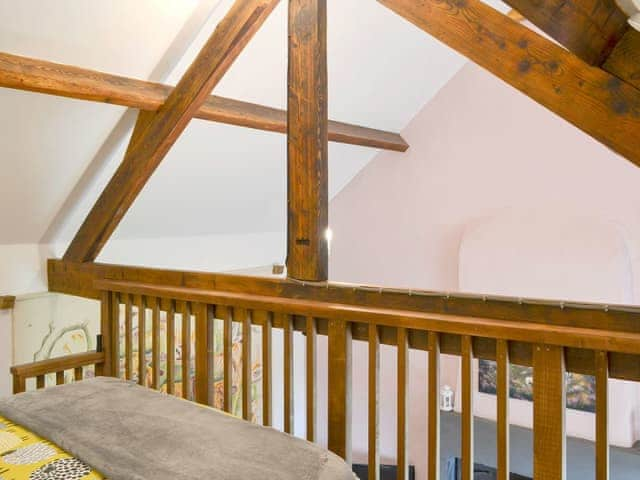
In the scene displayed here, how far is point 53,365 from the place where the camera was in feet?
9.82

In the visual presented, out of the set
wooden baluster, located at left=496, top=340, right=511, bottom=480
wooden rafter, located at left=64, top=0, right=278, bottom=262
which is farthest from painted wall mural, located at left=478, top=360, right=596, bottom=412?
wooden rafter, located at left=64, top=0, right=278, bottom=262

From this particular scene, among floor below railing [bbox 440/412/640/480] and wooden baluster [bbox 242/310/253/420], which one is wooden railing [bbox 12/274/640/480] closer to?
Answer: wooden baluster [bbox 242/310/253/420]

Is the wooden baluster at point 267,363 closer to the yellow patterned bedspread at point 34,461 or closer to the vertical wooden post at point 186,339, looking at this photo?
the vertical wooden post at point 186,339

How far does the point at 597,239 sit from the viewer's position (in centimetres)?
473

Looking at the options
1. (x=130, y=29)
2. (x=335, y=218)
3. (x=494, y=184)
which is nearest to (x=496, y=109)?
(x=494, y=184)

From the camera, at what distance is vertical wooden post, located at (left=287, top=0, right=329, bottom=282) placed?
2.48 meters

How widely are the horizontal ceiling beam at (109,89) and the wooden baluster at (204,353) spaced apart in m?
1.21

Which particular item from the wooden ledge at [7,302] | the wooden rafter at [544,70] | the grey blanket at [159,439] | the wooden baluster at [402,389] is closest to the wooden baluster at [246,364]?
the grey blanket at [159,439]

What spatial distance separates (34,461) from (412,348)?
53.3 inches

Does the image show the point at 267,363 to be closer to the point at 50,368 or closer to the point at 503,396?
the point at 503,396

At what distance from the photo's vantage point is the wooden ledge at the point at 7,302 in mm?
3824

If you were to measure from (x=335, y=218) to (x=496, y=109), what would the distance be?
210cm

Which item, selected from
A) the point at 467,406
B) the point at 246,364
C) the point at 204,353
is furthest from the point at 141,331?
the point at 467,406

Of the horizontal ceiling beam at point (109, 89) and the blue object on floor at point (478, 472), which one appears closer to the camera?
the horizontal ceiling beam at point (109, 89)
